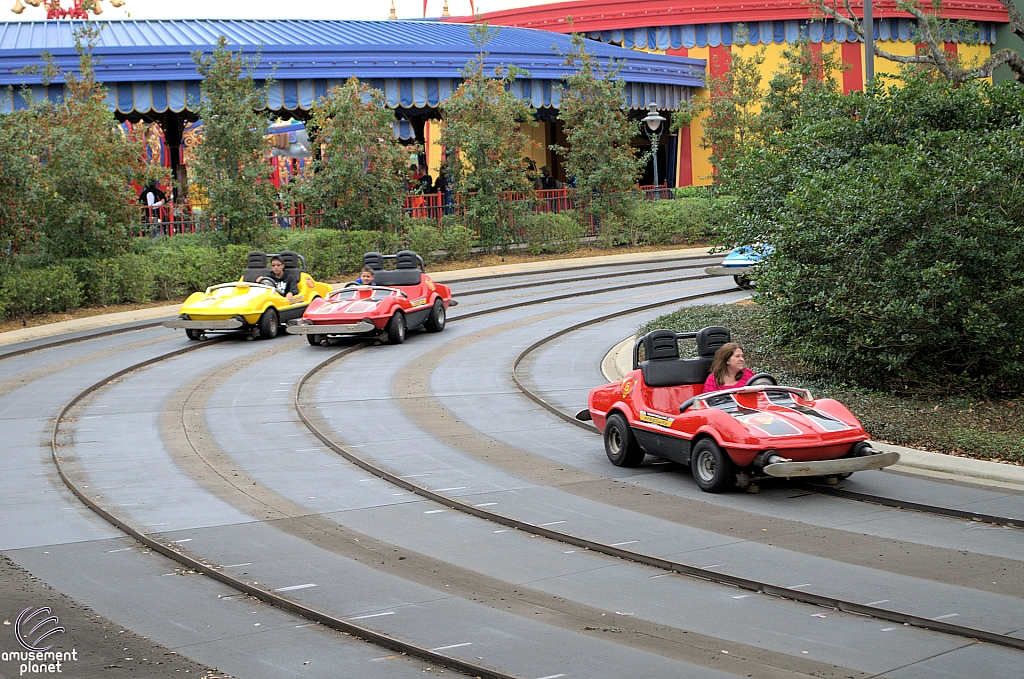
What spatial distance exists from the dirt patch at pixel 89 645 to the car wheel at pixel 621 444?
18.9ft

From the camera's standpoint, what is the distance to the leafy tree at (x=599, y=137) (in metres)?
39.8

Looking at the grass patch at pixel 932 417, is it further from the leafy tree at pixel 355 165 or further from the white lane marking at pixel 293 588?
the leafy tree at pixel 355 165

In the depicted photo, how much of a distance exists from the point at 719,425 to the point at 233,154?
77.1ft

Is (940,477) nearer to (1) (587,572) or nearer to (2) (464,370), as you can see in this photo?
(1) (587,572)

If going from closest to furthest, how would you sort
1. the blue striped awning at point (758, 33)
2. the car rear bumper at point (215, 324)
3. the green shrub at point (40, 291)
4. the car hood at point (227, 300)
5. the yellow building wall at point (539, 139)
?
the car rear bumper at point (215, 324)
the car hood at point (227, 300)
the green shrub at point (40, 291)
the blue striped awning at point (758, 33)
the yellow building wall at point (539, 139)

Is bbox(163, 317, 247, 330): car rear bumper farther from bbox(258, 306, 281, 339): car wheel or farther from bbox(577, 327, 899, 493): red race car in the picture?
bbox(577, 327, 899, 493): red race car

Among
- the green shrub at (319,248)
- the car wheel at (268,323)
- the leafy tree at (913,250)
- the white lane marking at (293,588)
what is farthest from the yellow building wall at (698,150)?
the white lane marking at (293,588)

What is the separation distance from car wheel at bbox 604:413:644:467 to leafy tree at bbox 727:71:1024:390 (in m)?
3.66

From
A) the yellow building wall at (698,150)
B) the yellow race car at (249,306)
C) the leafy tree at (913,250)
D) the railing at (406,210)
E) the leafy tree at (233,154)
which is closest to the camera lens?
the leafy tree at (913,250)

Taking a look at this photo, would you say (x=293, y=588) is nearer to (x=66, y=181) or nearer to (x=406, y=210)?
(x=66, y=181)

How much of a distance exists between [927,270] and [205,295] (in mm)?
14505

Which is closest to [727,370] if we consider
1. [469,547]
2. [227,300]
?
[469,547]

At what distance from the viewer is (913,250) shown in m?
13.4

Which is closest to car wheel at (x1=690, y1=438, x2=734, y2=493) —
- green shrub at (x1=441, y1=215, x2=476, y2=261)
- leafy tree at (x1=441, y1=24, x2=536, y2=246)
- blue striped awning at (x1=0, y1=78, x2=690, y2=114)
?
blue striped awning at (x1=0, y1=78, x2=690, y2=114)
